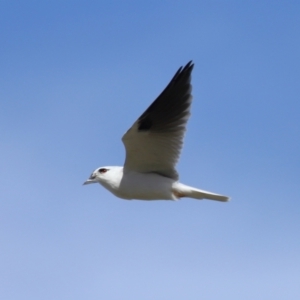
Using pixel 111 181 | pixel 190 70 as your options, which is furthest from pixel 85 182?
pixel 190 70

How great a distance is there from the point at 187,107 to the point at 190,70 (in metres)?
0.57

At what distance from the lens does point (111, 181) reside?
24609 millimetres

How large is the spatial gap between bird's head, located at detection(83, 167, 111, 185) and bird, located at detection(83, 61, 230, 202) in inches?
3.0

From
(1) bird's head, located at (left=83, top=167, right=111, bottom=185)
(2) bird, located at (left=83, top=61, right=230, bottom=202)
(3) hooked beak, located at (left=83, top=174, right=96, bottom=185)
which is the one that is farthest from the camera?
(3) hooked beak, located at (left=83, top=174, right=96, bottom=185)

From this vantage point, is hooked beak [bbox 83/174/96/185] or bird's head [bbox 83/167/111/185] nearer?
bird's head [bbox 83/167/111/185]

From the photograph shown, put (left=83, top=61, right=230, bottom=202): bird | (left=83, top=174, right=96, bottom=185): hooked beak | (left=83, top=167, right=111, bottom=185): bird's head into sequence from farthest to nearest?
(left=83, top=174, right=96, bottom=185): hooked beak, (left=83, top=167, right=111, bottom=185): bird's head, (left=83, top=61, right=230, bottom=202): bird

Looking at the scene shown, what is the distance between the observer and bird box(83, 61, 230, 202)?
2442cm

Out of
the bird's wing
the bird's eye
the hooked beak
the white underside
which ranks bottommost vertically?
the white underside

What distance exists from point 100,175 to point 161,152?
1.04 m

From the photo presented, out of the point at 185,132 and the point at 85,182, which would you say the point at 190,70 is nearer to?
the point at 185,132

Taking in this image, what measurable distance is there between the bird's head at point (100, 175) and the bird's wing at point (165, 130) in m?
0.32

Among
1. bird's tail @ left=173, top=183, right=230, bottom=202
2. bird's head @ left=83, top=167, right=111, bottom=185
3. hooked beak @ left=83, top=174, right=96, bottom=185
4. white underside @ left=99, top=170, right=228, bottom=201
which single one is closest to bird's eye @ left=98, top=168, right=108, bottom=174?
bird's head @ left=83, top=167, right=111, bottom=185

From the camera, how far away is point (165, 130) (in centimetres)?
2455

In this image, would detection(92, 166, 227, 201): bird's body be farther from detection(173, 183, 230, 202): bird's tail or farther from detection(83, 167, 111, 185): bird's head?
detection(83, 167, 111, 185): bird's head
